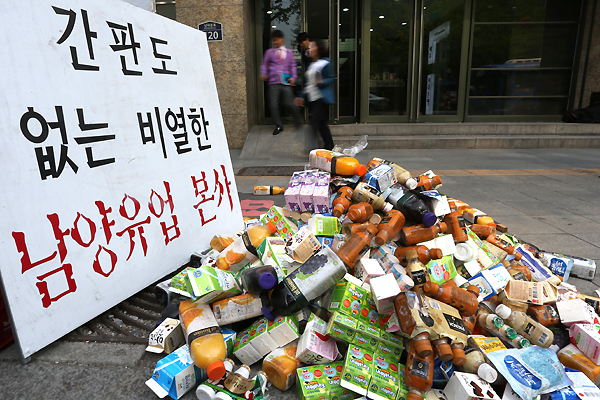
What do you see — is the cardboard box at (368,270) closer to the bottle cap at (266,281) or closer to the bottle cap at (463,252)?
the bottle cap at (266,281)

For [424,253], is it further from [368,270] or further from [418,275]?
[368,270]

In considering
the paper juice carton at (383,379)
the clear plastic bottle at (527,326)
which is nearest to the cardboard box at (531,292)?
the clear plastic bottle at (527,326)

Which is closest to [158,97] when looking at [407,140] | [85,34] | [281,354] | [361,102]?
[85,34]

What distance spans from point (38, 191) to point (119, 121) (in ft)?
2.16

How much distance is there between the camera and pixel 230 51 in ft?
27.3

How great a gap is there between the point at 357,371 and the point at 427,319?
0.38 metres

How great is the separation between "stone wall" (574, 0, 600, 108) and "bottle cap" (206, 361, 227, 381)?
11866 mm

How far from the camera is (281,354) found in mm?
1822

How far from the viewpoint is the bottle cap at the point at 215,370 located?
1668 mm

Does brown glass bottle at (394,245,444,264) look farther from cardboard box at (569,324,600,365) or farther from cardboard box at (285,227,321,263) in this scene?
cardboard box at (569,324,600,365)

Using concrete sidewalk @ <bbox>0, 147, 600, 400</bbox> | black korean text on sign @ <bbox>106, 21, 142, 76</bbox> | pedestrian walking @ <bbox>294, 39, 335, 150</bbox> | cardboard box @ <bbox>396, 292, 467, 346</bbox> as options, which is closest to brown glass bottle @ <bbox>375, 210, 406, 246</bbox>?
cardboard box @ <bbox>396, 292, 467, 346</bbox>

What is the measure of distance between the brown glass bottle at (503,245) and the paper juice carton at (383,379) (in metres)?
1.46

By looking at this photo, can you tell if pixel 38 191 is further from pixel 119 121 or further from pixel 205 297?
pixel 205 297

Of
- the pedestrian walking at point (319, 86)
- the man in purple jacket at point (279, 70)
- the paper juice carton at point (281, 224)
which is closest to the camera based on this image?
the paper juice carton at point (281, 224)
